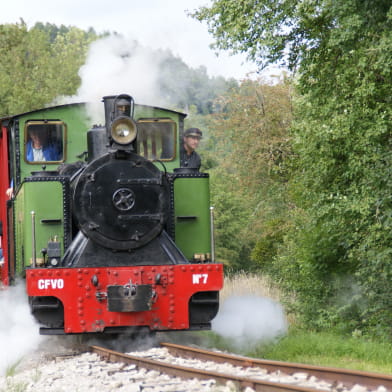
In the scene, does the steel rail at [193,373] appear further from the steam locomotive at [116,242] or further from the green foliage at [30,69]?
the green foliage at [30,69]

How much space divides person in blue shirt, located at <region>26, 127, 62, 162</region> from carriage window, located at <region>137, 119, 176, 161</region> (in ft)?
3.41

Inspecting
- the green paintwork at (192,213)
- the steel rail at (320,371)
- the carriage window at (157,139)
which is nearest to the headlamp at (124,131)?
the green paintwork at (192,213)

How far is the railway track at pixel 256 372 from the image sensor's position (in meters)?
5.47

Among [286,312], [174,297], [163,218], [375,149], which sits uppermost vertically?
[375,149]

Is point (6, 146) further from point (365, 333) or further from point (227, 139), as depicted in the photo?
point (227, 139)

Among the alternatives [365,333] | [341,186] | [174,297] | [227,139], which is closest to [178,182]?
[174,297]

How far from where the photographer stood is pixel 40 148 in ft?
31.2

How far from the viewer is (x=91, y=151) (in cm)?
885

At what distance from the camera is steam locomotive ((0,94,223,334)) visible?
7977mm

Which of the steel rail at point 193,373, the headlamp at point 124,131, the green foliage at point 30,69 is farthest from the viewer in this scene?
the green foliage at point 30,69

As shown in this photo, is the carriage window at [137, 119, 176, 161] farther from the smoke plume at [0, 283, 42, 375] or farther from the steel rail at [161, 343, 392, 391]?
the steel rail at [161, 343, 392, 391]

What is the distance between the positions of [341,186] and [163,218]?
274cm

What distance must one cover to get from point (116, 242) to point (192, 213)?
3.86 ft

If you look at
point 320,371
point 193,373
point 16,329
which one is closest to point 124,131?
point 16,329
